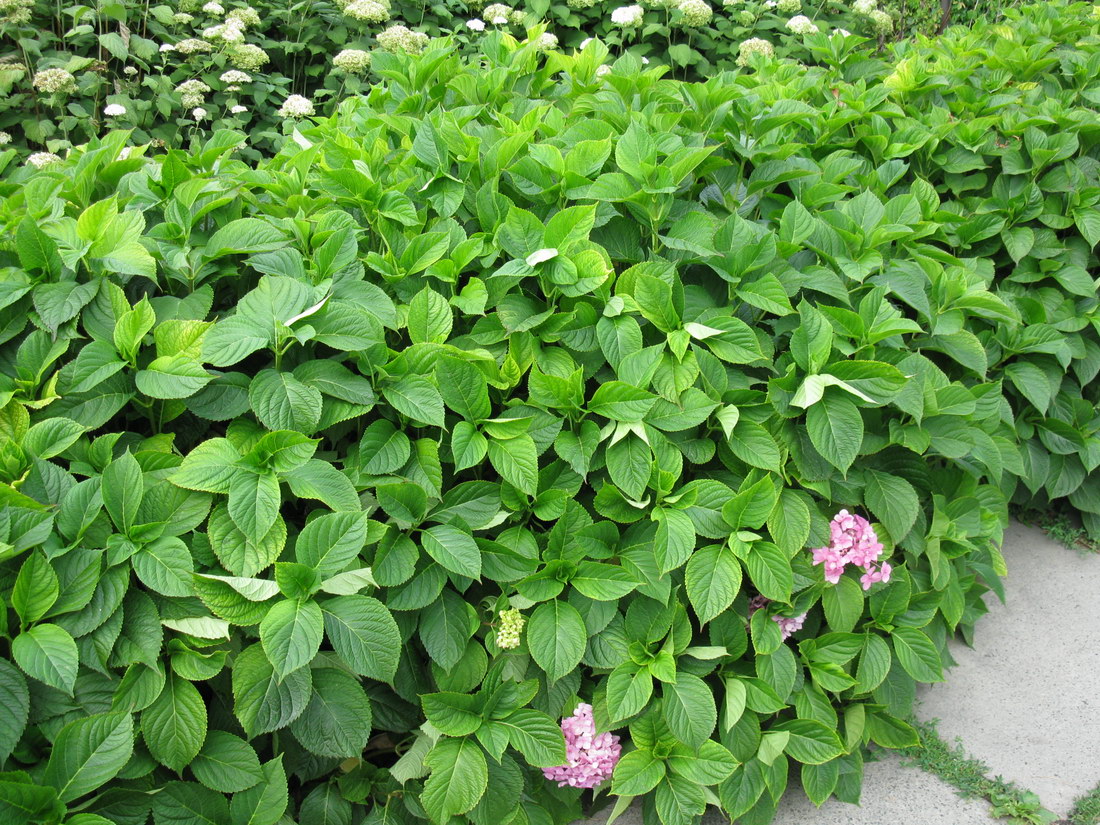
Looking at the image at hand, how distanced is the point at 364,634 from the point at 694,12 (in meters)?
4.90

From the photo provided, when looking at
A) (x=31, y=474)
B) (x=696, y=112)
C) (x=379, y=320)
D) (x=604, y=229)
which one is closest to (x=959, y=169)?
(x=696, y=112)

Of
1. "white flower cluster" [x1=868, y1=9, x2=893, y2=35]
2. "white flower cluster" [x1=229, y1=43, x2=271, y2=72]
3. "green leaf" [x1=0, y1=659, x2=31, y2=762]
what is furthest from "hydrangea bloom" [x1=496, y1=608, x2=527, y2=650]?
"white flower cluster" [x1=868, y1=9, x2=893, y2=35]

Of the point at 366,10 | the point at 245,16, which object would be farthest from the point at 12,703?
the point at 245,16

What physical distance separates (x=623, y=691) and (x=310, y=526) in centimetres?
76

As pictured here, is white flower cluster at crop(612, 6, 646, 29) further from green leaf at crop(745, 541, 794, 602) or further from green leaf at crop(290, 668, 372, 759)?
green leaf at crop(290, 668, 372, 759)

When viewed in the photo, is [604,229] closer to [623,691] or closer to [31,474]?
[623,691]

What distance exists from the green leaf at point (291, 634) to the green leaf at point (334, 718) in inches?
5.7

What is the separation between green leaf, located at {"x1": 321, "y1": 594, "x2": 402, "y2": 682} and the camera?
1.64m

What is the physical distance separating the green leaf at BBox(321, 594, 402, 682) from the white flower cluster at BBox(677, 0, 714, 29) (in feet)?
15.9

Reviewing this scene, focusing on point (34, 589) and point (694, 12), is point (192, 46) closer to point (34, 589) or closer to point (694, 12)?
point (694, 12)

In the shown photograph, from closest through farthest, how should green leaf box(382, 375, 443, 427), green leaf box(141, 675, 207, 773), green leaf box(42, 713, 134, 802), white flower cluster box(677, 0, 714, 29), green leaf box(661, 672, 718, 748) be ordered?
1. green leaf box(42, 713, 134, 802)
2. green leaf box(141, 675, 207, 773)
3. green leaf box(382, 375, 443, 427)
4. green leaf box(661, 672, 718, 748)
5. white flower cluster box(677, 0, 714, 29)

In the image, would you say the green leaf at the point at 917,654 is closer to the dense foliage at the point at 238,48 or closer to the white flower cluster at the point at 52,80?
the dense foliage at the point at 238,48

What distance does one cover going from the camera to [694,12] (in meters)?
5.46

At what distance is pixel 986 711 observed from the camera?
2.55m
